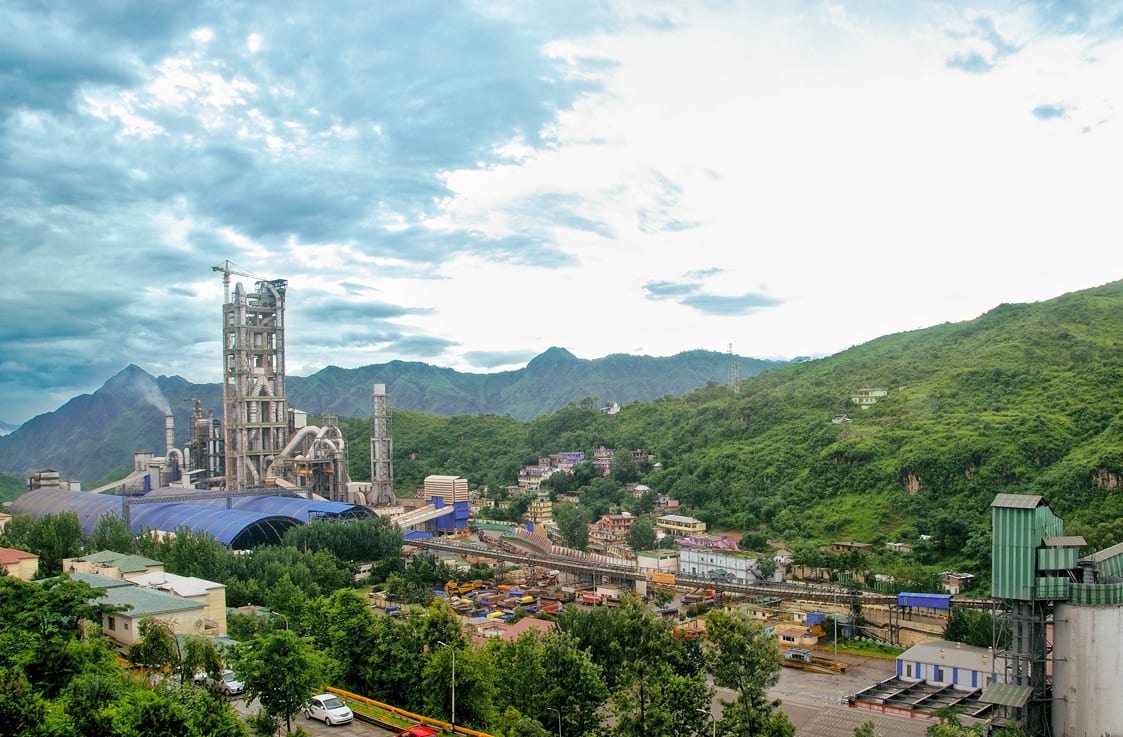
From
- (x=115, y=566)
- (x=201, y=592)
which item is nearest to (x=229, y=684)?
(x=201, y=592)

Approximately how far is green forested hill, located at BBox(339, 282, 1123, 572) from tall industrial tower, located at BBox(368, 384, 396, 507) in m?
20.9

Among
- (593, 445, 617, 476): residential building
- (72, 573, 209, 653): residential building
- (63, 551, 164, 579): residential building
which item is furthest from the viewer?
(593, 445, 617, 476): residential building

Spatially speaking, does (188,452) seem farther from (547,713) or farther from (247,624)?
(547,713)

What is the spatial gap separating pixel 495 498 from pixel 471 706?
58.3m

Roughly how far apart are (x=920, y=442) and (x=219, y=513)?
1653 inches

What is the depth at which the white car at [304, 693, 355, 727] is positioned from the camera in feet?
53.0

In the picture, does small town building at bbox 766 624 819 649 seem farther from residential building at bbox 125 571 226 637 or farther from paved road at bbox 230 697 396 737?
paved road at bbox 230 697 396 737

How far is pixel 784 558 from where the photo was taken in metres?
45.1

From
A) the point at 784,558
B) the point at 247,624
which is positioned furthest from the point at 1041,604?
the point at 784,558

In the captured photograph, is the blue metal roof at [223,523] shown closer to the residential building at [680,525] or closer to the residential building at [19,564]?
the residential building at [19,564]

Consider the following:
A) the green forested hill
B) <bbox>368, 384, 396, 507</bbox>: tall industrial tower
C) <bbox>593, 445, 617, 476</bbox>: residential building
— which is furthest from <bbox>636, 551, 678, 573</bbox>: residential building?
<bbox>593, 445, 617, 476</bbox>: residential building

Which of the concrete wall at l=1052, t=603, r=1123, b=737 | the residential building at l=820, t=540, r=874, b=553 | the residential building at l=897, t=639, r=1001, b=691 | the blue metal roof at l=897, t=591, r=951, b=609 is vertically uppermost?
the concrete wall at l=1052, t=603, r=1123, b=737

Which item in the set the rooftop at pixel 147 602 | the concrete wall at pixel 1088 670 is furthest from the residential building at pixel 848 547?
the rooftop at pixel 147 602

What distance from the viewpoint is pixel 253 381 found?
61.5 meters
